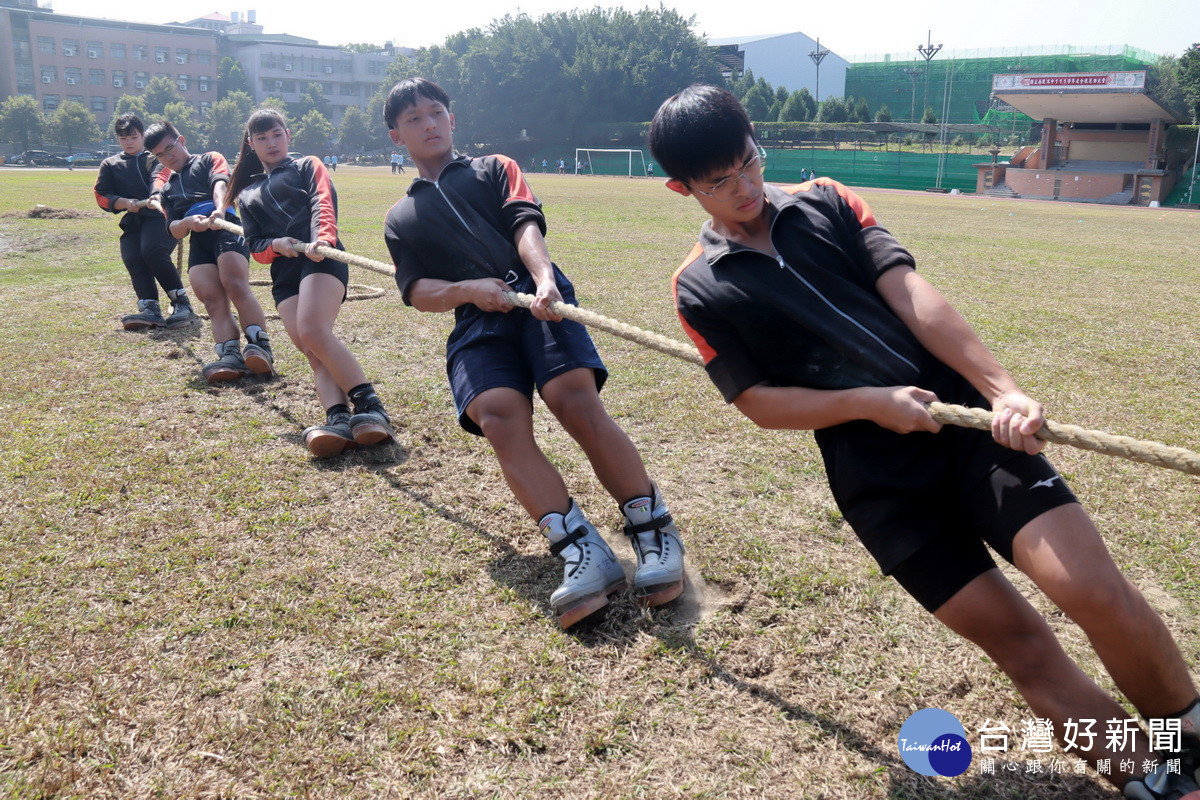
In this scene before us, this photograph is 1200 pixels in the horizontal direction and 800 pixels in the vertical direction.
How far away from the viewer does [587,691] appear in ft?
8.41

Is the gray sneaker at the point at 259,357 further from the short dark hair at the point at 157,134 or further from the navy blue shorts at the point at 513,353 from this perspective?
the navy blue shorts at the point at 513,353

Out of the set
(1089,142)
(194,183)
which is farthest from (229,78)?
(194,183)

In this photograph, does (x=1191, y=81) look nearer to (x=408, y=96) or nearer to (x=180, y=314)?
(x=180, y=314)

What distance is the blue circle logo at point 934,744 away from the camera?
2.20 metres

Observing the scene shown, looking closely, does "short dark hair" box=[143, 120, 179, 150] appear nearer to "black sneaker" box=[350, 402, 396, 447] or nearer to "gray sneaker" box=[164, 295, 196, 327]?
"gray sneaker" box=[164, 295, 196, 327]

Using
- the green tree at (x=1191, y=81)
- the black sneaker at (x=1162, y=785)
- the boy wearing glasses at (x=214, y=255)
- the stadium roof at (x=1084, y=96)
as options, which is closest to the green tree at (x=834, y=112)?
the stadium roof at (x=1084, y=96)

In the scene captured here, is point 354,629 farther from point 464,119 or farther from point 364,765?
point 464,119

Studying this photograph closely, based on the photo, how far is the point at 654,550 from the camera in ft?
10.2

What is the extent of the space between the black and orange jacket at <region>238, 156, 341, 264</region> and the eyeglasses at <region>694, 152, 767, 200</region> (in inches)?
130

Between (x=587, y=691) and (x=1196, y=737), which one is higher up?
(x=1196, y=737)

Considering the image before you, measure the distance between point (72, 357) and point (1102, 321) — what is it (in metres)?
8.23

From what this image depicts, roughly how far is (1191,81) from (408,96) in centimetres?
4961

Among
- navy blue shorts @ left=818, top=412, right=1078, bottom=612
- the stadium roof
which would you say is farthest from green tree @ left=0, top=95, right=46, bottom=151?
navy blue shorts @ left=818, top=412, right=1078, bottom=612

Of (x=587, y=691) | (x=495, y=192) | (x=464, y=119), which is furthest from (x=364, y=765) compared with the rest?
(x=464, y=119)
